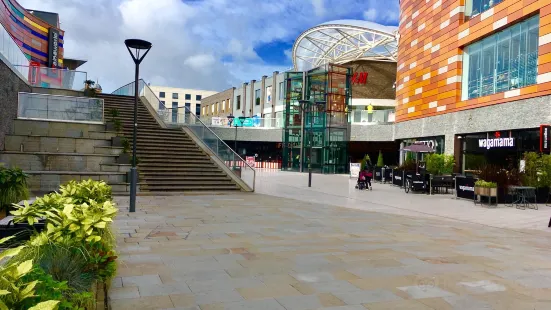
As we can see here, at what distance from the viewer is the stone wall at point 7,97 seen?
46.9 ft

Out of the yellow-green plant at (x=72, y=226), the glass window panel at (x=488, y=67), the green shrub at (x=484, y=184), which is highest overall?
the glass window panel at (x=488, y=67)

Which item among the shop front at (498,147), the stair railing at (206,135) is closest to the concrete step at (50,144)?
the stair railing at (206,135)

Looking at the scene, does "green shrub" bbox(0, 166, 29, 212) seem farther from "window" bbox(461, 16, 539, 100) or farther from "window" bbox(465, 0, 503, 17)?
"window" bbox(465, 0, 503, 17)

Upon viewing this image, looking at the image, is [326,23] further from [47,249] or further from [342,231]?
[47,249]

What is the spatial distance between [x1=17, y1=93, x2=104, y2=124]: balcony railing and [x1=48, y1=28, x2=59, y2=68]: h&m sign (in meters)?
25.8

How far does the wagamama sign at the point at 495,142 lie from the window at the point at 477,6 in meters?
6.65

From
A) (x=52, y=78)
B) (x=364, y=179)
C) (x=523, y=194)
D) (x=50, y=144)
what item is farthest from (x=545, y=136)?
(x=52, y=78)

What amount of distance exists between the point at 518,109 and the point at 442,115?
6600mm

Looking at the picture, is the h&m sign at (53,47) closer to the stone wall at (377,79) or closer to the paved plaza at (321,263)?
the stone wall at (377,79)

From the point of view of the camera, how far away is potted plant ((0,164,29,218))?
291 inches

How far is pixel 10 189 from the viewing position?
749cm

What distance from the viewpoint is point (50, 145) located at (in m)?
16.0

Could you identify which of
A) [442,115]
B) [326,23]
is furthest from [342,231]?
[326,23]

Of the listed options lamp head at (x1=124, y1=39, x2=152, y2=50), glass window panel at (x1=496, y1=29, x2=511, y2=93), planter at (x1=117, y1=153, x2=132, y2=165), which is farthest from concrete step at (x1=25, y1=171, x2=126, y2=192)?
glass window panel at (x1=496, y1=29, x2=511, y2=93)
